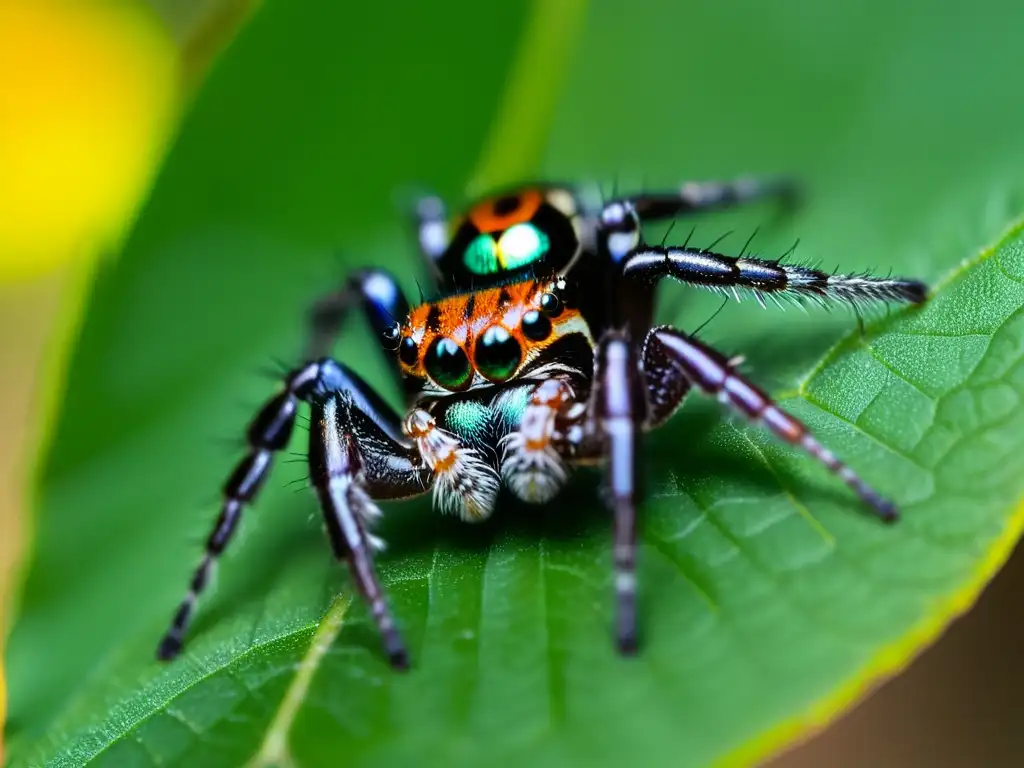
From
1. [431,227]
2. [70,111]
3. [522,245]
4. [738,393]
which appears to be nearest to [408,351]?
[522,245]

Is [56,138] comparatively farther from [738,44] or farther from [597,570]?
[597,570]

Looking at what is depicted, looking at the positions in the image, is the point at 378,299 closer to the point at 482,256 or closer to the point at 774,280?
the point at 482,256

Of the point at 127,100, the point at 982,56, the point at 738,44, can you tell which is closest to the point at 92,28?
the point at 127,100

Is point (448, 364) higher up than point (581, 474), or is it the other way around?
point (448, 364)

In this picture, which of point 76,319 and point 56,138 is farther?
point 56,138

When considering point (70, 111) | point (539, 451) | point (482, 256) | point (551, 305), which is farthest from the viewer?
point (70, 111)

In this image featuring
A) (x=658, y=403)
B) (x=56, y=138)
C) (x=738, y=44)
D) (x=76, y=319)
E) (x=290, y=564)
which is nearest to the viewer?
(x=658, y=403)

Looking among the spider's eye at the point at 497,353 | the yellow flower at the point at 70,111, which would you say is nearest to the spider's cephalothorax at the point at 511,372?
the spider's eye at the point at 497,353
